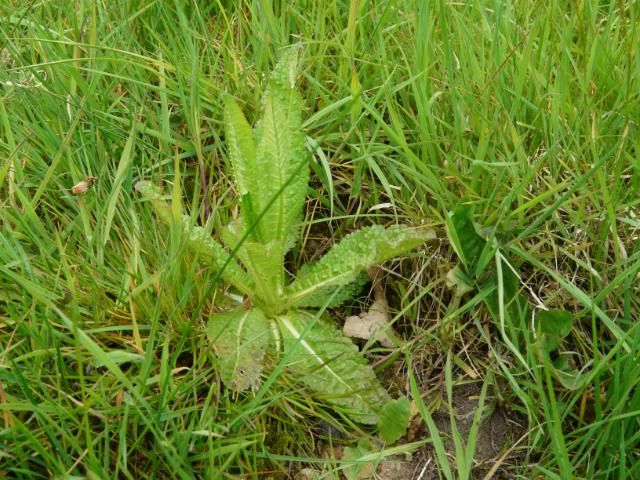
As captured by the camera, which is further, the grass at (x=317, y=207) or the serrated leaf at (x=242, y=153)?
the serrated leaf at (x=242, y=153)

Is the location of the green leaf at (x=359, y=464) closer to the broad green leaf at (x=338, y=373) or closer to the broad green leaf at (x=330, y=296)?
the broad green leaf at (x=338, y=373)

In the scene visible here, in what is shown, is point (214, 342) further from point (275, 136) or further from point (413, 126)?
point (413, 126)

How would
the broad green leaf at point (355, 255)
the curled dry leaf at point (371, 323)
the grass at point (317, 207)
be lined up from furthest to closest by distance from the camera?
the curled dry leaf at point (371, 323) < the broad green leaf at point (355, 255) < the grass at point (317, 207)

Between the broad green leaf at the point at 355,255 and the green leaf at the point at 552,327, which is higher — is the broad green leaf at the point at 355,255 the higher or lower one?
the higher one

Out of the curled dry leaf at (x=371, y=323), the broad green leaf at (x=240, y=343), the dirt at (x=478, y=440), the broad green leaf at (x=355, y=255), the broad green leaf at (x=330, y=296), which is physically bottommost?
the dirt at (x=478, y=440)

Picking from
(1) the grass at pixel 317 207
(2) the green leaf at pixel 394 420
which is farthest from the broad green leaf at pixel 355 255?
(2) the green leaf at pixel 394 420

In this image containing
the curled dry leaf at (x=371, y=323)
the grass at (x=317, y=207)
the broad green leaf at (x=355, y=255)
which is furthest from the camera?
the curled dry leaf at (x=371, y=323)

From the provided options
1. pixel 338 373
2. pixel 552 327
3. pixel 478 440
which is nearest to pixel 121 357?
pixel 338 373
